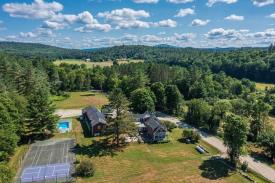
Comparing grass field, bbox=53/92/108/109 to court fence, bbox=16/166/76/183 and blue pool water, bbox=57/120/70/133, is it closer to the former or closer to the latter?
blue pool water, bbox=57/120/70/133

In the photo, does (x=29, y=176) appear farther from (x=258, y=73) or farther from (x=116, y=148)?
(x=258, y=73)

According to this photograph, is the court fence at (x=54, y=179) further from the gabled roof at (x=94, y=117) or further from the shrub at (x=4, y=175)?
the gabled roof at (x=94, y=117)

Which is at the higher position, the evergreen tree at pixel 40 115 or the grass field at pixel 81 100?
the evergreen tree at pixel 40 115

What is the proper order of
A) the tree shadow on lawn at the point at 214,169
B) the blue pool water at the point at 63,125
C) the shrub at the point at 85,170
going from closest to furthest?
the shrub at the point at 85,170
the tree shadow on lawn at the point at 214,169
the blue pool water at the point at 63,125

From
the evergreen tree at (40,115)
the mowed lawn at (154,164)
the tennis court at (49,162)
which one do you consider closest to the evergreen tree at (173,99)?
the mowed lawn at (154,164)

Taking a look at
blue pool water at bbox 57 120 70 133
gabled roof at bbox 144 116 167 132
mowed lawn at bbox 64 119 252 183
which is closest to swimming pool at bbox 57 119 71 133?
blue pool water at bbox 57 120 70 133
